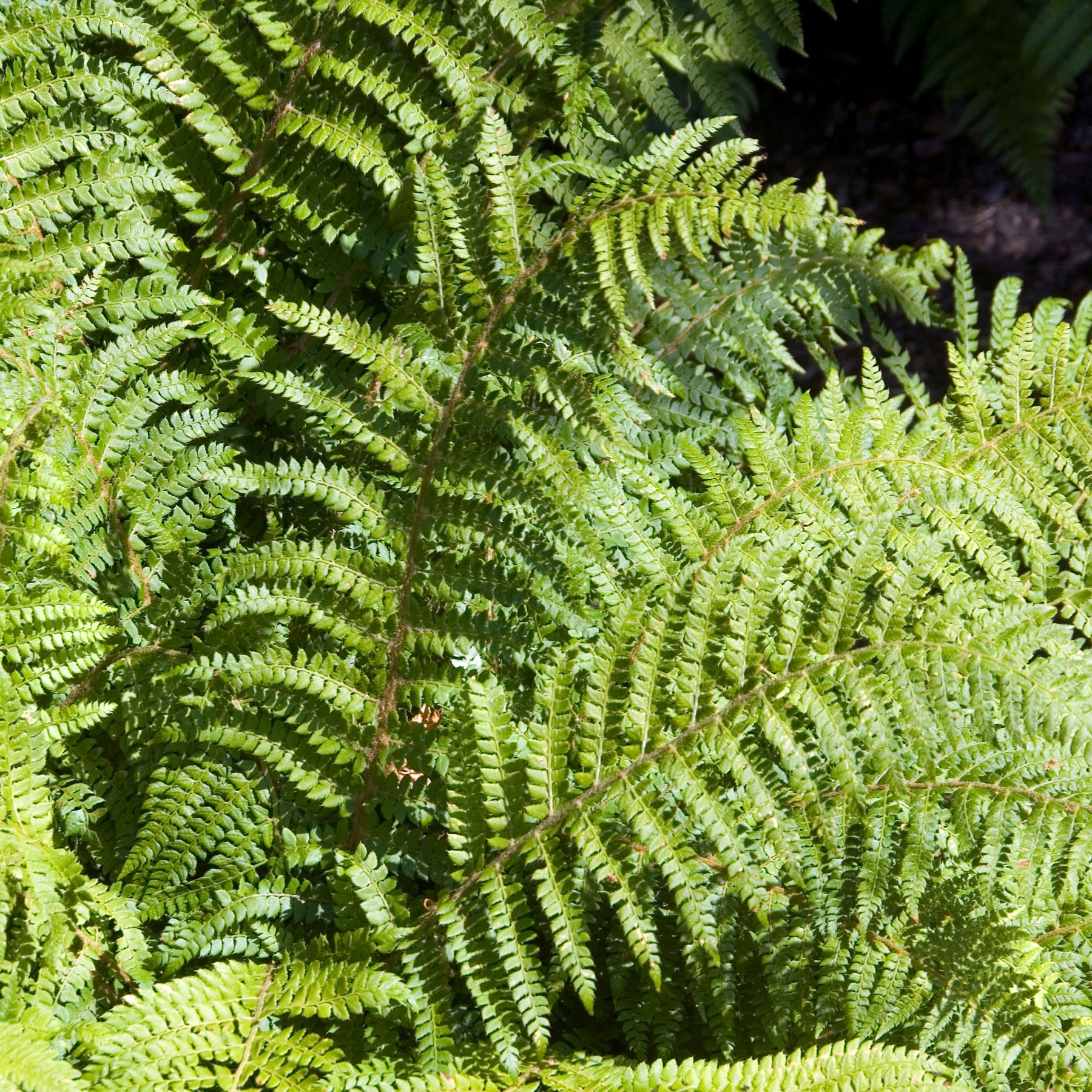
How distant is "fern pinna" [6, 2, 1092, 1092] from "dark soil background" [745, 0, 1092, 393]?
2204 millimetres

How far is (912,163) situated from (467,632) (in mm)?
3243

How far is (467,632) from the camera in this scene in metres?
1.22

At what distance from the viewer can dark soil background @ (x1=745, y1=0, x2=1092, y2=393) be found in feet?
11.1

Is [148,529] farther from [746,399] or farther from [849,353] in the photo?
[849,353]

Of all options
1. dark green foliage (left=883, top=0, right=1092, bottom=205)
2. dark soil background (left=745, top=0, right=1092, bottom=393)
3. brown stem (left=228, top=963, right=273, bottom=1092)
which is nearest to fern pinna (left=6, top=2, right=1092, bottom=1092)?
brown stem (left=228, top=963, right=273, bottom=1092)

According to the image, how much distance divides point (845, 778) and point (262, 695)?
0.65 meters

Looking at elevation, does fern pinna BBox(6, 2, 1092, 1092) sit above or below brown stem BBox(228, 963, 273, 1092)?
above

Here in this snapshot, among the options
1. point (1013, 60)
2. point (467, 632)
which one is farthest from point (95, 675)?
point (1013, 60)

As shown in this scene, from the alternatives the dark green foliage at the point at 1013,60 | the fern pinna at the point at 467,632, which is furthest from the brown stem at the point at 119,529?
the dark green foliage at the point at 1013,60

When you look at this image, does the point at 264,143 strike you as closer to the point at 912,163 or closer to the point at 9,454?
the point at 9,454

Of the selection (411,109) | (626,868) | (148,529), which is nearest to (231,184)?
(411,109)

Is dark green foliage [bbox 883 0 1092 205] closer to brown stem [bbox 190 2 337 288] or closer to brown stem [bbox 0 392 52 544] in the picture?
brown stem [bbox 190 2 337 288]

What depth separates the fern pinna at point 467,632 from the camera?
1.08 m

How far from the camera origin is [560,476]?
1215 mm
